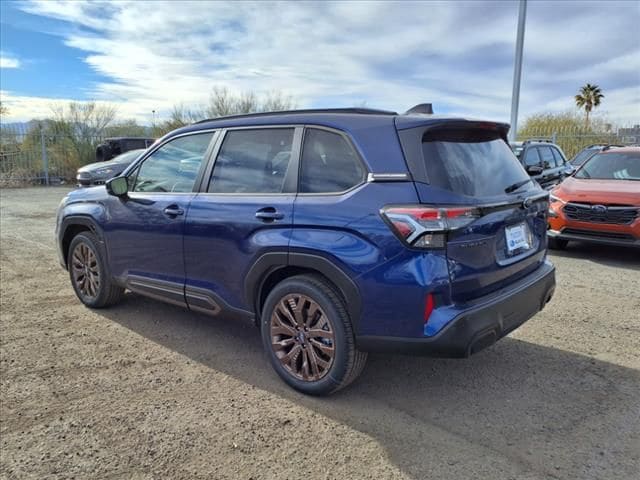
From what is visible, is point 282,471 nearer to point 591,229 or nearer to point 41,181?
point 591,229

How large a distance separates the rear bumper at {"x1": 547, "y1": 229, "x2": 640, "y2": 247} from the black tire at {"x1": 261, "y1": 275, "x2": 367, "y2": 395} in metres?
5.28

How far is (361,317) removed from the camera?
297cm

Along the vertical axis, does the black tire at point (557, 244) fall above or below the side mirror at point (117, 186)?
below

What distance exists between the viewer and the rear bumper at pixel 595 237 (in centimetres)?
673

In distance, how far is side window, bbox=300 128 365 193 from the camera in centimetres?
307

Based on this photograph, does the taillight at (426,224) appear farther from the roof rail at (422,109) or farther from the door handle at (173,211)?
the door handle at (173,211)

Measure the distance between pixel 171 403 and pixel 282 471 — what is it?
1.03 meters

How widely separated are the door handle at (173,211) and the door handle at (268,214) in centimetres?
87

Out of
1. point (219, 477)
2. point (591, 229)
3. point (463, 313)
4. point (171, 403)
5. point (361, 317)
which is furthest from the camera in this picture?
point (591, 229)

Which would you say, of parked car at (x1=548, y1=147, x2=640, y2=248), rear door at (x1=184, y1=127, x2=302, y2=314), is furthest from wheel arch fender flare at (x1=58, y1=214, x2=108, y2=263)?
parked car at (x1=548, y1=147, x2=640, y2=248)

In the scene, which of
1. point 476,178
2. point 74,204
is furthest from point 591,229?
point 74,204

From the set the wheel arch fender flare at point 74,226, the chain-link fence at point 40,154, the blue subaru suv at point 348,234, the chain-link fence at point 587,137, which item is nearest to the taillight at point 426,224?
the blue subaru suv at point 348,234

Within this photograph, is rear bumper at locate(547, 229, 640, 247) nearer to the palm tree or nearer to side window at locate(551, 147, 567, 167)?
side window at locate(551, 147, 567, 167)

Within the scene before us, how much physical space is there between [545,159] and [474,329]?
9.08m
